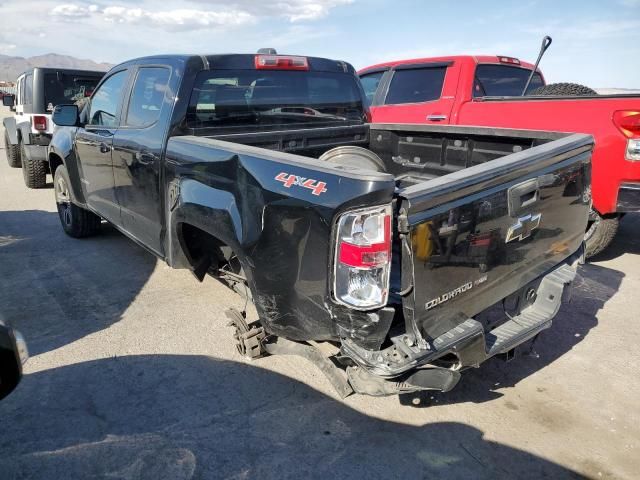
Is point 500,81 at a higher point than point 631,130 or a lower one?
higher

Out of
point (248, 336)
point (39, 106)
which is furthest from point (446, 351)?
point (39, 106)

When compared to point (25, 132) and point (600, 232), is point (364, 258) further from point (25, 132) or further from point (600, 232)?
point (25, 132)

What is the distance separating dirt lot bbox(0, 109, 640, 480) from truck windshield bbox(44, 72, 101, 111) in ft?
19.2

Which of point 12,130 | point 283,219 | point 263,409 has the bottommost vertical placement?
point 263,409

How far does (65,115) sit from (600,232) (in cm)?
528

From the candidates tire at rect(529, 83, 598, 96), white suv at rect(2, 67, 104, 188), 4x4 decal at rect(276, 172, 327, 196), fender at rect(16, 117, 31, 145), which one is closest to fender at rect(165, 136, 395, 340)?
4x4 decal at rect(276, 172, 327, 196)

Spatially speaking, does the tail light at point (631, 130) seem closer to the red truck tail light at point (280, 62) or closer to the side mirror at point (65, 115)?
the red truck tail light at point (280, 62)

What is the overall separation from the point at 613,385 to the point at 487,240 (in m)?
1.51

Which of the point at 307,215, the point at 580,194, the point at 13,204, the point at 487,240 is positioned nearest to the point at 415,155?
the point at 580,194

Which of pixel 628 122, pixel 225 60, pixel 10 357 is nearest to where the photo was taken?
pixel 10 357

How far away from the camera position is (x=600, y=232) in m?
4.93

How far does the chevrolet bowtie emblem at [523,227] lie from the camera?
2.60 meters

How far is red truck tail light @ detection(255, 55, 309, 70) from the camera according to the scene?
386 centimetres

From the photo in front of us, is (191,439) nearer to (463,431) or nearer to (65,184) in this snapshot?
(463,431)
